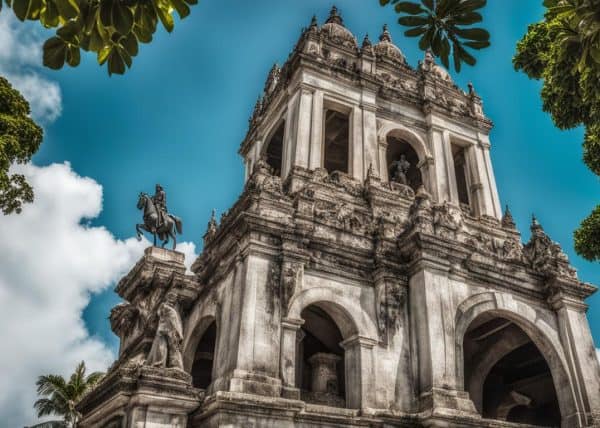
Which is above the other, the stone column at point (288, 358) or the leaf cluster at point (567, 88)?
the leaf cluster at point (567, 88)

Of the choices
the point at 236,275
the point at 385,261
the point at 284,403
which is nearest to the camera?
the point at 284,403

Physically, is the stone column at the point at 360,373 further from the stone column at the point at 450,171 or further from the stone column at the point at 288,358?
the stone column at the point at 450,171

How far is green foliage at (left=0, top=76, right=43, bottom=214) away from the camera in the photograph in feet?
45.2

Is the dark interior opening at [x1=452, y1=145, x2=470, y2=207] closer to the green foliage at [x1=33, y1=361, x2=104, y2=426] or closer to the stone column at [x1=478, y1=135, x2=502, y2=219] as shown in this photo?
the stone column at [x1=478, y1=135, x2=502, y2=219]

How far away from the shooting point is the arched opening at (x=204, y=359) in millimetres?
18045

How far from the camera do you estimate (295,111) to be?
21.5 metres

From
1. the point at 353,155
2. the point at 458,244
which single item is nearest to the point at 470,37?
the point at 458,244

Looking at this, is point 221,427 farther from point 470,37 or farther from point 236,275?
point 470,37

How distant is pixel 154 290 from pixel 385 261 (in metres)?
6.69

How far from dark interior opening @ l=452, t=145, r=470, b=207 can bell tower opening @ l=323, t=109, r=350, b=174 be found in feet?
17.0

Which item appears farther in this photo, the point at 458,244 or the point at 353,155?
the point at 353,155

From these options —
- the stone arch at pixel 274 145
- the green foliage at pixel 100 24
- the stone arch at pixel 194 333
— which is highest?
the stone arch at pixel 274 145

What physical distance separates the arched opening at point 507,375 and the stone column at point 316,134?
783 cm

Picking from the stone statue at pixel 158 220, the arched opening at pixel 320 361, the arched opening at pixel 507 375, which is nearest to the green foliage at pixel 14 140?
the stone statue at pixel 158 220
